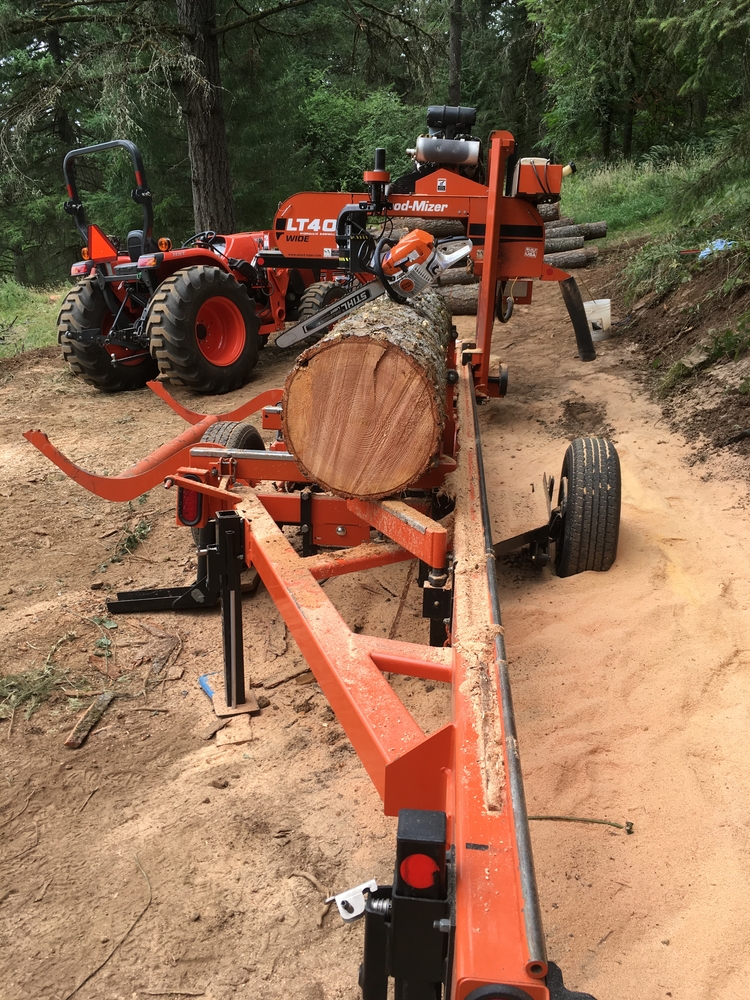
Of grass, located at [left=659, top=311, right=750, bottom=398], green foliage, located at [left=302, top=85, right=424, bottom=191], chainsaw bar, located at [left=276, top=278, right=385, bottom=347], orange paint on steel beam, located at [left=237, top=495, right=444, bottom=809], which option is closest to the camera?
orange paint on steel beam, located at [left=237, top=495, right=444, bottom=809]

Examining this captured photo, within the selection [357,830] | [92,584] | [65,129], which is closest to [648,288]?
[92,584]

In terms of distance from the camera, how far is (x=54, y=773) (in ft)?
9.78

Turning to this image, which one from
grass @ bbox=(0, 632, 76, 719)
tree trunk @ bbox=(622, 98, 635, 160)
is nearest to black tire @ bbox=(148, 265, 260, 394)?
grass @ bbox=(0, 632, 76, 719)

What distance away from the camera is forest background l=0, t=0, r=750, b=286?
740 cm

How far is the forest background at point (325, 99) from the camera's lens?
291 inches

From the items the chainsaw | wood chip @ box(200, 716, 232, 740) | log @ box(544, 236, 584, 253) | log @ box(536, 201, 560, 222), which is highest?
log @ box(536, 201, 560, 222)

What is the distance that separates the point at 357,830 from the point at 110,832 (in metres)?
0.89

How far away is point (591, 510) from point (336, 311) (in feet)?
6.70

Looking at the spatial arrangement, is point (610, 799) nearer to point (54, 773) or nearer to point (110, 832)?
point (110, 832)

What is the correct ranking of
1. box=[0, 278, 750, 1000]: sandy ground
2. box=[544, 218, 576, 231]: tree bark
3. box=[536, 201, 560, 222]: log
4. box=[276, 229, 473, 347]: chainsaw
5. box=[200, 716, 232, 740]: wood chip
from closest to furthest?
box=[0, 278, 750, 1000]: sandy ground, box=[200, 716, 232, 740]: wood chip, box=[276, 229, 473, 347]: chainsaw, box=[544, 218, 576, 231]: tree bark, box=[536, 201, 560, 222]: log

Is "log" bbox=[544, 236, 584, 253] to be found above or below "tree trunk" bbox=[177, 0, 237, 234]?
below

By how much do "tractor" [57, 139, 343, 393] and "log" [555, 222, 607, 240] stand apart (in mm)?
4959

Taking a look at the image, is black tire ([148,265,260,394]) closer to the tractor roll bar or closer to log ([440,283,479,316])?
the tractor roll bar

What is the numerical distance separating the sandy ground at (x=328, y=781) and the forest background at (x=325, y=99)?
384cm
